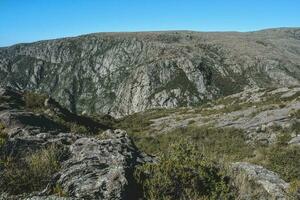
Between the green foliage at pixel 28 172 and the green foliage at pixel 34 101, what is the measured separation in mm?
24291

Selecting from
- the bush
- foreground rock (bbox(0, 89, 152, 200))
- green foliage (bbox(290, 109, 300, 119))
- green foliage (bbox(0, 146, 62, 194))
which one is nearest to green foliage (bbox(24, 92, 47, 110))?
foreground rock (bbox(0, 89, 152, 200))

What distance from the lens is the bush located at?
38.1ft

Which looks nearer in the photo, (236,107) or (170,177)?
(170,177)

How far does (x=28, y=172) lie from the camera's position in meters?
11.9

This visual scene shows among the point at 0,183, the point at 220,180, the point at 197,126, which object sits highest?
the point at 0,183

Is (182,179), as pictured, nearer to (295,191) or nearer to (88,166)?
(88,166)

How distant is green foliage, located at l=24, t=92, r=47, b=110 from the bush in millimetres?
25819

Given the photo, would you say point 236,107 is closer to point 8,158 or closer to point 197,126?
point 197,126

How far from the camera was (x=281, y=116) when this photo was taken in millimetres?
49031

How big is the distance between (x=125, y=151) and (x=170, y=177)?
312 cm

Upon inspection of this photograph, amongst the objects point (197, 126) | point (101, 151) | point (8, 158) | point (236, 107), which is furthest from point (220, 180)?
point (236, 107)

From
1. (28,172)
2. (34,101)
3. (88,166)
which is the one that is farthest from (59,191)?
(34,101)

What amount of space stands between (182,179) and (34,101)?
28.5 meters

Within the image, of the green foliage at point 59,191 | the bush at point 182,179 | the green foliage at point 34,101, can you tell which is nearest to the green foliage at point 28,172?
the green foliage at point 59,191
